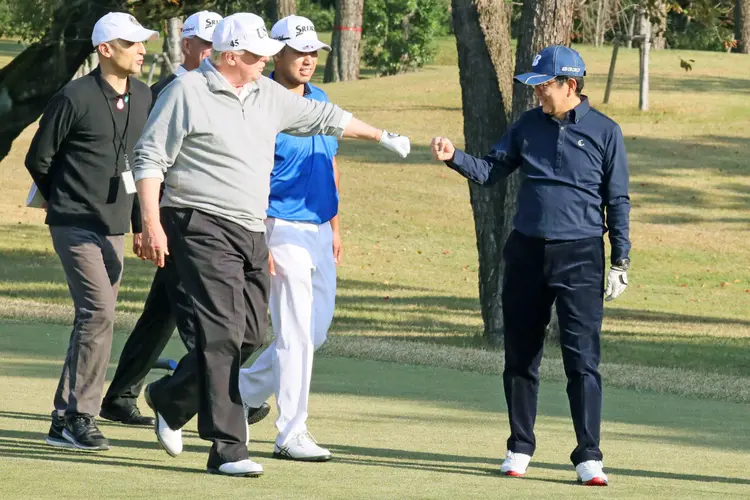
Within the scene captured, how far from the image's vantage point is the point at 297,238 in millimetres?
7070

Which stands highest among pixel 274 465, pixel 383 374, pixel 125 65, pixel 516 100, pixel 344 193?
pixel 125 65

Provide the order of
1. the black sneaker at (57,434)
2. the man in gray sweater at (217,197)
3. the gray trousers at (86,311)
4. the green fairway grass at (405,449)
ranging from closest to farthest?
the green fairway grass at (405,449)
the man in gray sweater at (217,197)
the black sneaker at (57,434)
the gray trousers at (86,311)

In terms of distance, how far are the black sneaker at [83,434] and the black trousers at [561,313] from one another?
188cm

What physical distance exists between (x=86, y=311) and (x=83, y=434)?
64 cm

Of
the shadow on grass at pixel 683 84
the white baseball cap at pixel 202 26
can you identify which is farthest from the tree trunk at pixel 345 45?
the white baseball cap at pixel 202 26

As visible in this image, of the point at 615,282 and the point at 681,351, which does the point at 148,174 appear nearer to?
the point at 615,282

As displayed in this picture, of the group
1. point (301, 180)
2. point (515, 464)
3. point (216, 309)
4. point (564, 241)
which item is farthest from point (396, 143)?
point (515, 464)

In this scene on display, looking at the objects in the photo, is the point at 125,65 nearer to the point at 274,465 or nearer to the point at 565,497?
the point at 274,465

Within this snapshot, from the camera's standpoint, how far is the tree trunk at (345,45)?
44300mm

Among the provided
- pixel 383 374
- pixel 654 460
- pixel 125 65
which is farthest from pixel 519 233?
pixel 383 374

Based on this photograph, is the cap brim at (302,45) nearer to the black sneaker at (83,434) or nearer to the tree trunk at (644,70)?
the black sneaker at (83,434)

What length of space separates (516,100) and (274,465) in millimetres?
7165

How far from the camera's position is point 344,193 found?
94.1ft

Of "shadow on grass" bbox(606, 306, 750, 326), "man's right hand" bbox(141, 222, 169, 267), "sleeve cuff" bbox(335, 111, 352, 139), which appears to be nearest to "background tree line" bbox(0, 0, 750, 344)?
"shadow on grass" bbox(606, 306, 750, 326)
